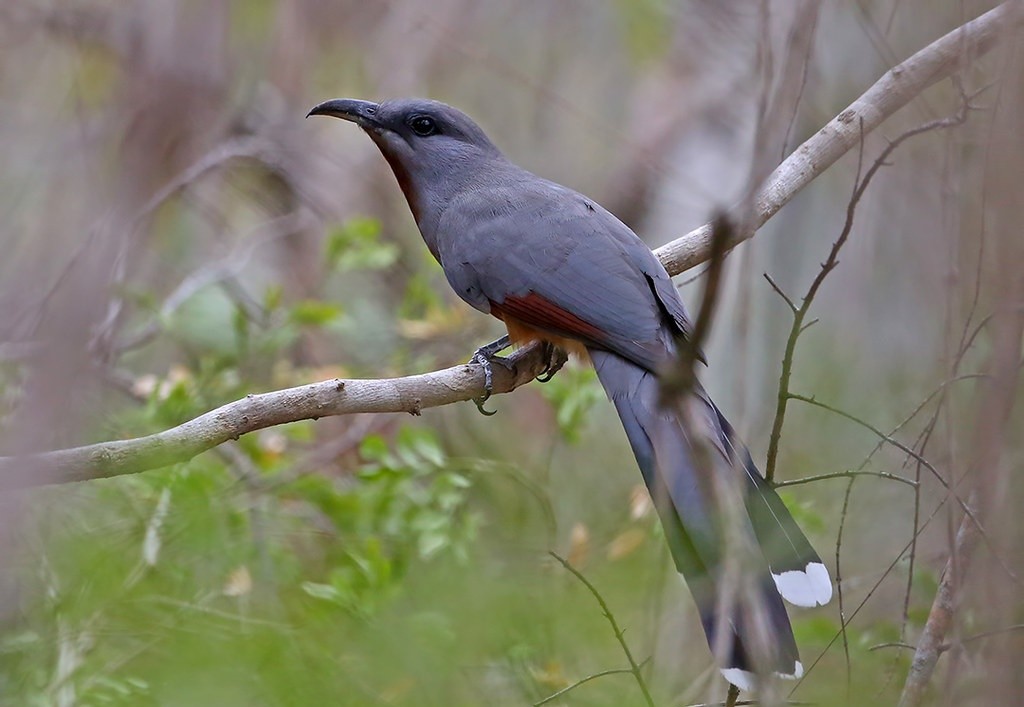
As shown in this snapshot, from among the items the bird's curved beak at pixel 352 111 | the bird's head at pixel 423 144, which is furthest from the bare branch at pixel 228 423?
the bird's curved beak at pixel 352 111

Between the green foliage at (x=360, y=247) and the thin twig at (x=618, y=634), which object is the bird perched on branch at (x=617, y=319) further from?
the green foliage at (x=360, y=247)

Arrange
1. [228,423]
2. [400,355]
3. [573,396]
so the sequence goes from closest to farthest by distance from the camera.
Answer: [228,423] → [573,396] → [400,355]

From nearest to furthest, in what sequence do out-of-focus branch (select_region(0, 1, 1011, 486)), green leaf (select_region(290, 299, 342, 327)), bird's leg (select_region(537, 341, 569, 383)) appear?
out-of-focus branch (select_region(0, 1, 1011, 486))
bird's leg (select_region(537, 341, 569, 383))
green leaf (select_region(290, 299, 342, 327))

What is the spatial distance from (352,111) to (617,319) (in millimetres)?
1319

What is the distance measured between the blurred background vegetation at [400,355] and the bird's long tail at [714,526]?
169mm

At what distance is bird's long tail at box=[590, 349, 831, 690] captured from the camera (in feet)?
7.32

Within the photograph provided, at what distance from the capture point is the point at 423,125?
12.6 ft

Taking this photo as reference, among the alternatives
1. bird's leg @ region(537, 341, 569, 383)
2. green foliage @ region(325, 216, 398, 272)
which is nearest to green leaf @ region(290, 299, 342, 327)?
green foliage @ region(325, 216, 398, 272)

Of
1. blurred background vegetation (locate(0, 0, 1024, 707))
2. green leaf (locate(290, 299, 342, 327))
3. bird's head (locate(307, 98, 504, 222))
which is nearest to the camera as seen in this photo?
blurred background vegetation (locate(0, 0, 1024, 707))

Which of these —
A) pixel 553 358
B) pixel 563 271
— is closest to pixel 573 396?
pixel 553 358

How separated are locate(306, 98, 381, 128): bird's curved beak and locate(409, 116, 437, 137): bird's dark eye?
4.8 inches

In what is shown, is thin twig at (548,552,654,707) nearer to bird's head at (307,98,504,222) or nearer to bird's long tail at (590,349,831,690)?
bird's long tail at (590,349,831,690)

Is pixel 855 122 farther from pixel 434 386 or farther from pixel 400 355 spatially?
pixel 400 355

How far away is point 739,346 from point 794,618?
2.29 metres
